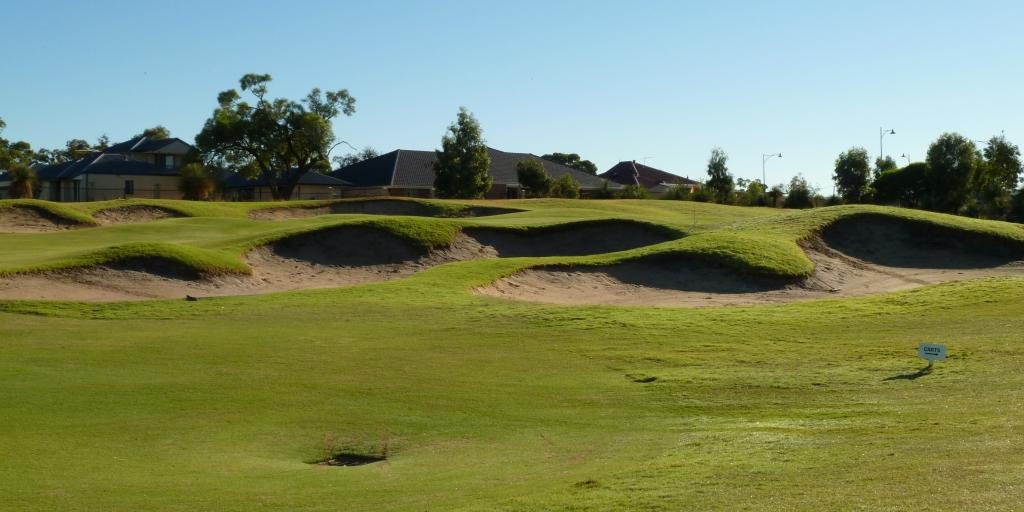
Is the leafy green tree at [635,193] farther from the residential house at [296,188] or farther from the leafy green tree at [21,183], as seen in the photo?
the leafy green tree at [21,183]

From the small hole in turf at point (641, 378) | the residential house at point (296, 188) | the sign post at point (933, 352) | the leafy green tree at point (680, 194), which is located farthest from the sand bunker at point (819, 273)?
the residential house at point (296, 188)

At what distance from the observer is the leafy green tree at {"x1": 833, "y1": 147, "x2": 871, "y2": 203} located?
3359 inches

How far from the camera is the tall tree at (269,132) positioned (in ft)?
291

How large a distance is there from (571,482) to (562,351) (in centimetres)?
1009

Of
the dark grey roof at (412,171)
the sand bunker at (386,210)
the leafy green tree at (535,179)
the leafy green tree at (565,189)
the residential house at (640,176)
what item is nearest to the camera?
the sand bunker at (386,210)

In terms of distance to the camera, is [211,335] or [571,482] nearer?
[571,482]

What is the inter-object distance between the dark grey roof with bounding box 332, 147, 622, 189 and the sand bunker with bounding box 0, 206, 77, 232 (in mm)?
45359

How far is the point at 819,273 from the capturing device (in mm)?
35562

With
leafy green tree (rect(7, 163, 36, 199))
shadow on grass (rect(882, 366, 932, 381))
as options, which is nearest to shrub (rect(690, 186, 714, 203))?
leafy green tree (rect(7, 163, 36, 199))

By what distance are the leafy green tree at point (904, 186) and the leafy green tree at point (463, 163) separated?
30.9 metres

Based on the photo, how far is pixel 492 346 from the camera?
21.3 meters

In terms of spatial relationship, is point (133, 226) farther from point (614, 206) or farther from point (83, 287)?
point (614, 206)

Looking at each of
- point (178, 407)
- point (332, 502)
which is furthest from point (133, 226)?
point (332, 502)

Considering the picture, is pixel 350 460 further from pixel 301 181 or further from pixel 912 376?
pixel 301 181
